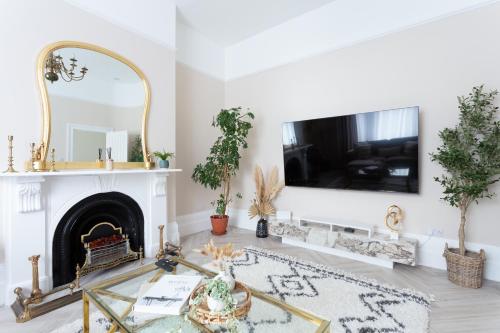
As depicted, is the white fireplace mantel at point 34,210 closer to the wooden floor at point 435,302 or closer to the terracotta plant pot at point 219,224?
the wooden floor at point 435,302

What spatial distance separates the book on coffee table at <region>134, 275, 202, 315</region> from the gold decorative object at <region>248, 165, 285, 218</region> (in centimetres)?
235

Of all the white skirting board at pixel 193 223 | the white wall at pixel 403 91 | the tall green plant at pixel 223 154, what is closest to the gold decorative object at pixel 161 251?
the white skirting board at pixel 193 223

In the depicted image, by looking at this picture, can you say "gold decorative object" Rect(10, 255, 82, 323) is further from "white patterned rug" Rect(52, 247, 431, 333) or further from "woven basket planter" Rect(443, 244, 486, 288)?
"woven basket planter" Rect(443, 244, 486, 288)

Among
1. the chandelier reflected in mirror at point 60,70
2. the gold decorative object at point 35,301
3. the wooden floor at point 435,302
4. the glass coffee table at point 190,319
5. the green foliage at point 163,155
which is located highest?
the chandelier reflected in mirror at point 60,70

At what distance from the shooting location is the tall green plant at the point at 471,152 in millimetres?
2129

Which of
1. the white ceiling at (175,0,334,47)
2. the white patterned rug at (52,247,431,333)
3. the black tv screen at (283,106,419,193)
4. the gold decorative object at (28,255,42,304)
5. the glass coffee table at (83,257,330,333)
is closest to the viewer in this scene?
the glass coffee table at (83,257,330,333)

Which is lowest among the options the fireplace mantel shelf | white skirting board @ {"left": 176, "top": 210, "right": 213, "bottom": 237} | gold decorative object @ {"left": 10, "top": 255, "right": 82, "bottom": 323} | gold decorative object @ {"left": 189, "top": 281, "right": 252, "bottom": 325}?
gold decorative object @ {"left": 10, "top": 255, "right": 82, "bottom": 323}

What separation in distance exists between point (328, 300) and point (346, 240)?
1.01 m

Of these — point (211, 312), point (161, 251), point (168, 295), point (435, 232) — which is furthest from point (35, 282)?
point (435, 232)

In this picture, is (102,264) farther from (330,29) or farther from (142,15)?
(330,29)

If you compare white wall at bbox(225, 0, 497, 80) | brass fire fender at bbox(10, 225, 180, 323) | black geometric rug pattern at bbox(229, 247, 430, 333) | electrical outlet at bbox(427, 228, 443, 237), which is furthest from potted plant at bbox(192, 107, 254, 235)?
electrical outlet at bbox(427, 228, 443, 237)

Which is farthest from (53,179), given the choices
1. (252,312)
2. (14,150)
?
(252,312)

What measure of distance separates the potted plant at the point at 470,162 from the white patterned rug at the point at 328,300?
55 cm

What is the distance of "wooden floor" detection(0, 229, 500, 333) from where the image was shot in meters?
1.69
